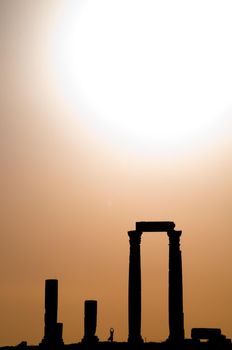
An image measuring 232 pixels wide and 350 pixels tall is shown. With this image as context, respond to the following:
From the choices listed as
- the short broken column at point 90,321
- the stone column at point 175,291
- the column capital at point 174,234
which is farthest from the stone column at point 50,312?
the column capital at point 174,234

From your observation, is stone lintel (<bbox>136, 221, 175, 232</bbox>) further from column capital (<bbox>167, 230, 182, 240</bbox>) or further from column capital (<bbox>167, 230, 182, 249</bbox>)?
column capital (<bbox>167, 230, 182, 249</bbox>)

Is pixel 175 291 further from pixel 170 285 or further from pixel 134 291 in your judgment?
pixel 134 291

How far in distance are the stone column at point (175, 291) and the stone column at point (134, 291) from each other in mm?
2140

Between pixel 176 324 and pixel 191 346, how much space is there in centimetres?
180

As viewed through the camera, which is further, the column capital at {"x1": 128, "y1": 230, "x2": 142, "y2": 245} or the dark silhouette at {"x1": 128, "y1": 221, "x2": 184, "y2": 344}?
the column capital at {"x1": 128, "y1": 230, "x2": 142, "y2": 245}

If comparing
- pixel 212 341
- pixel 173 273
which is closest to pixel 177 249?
pixel 173 273

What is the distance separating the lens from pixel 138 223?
61.0 m

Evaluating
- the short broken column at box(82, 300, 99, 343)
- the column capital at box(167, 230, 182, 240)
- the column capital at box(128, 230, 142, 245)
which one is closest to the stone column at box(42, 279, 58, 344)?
the short broken column at box(82, 300, 99, 343)

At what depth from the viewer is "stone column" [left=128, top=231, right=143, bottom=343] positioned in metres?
59.2

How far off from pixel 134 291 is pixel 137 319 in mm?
1906

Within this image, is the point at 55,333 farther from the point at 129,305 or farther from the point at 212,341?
the point at 212,341

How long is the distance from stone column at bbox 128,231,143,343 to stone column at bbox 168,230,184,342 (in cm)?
214

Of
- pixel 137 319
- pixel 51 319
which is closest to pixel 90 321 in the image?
pixel 51 319

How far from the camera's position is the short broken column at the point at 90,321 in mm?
61062
